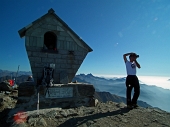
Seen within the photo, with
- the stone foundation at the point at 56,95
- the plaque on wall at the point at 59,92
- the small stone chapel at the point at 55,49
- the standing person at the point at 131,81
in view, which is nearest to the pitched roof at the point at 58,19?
the small stone chapel at the point at 55,49

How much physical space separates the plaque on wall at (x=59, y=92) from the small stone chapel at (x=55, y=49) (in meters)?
0.37

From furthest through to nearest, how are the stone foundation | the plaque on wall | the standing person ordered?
the plaque on wall → the standing person → the stone foundation

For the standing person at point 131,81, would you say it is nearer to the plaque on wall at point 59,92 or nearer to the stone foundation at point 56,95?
the stone foundation at point 56,95

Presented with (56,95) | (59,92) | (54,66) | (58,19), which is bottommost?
(56,95)

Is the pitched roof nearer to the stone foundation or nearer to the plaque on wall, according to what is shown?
the stone foundation

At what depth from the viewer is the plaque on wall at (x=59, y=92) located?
16.4ft

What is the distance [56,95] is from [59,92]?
0.18 metres

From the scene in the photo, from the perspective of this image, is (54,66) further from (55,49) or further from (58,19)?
(58,19)

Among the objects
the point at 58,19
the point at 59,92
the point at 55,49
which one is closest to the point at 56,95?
the point at 59,92

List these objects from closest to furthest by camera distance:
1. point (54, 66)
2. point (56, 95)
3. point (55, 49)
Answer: point (56, 95)
point (54, 66)
point (55, 49)

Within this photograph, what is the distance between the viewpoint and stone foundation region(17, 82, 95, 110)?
4695 mm

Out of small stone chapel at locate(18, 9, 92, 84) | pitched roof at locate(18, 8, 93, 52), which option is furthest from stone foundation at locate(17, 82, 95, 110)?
pitched roof at locate(18, 8, 93, 52)

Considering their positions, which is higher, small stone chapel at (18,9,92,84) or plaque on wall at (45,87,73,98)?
small stone chapel at (18,9,92,84)

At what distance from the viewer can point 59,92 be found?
17.0ft
